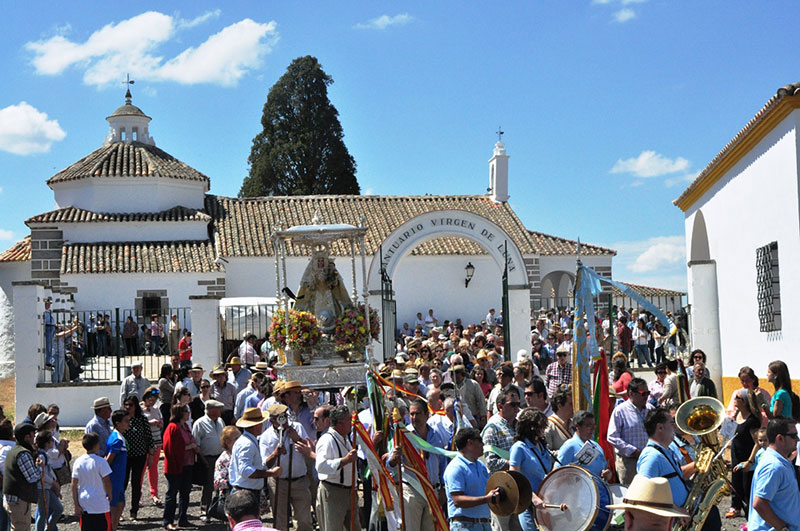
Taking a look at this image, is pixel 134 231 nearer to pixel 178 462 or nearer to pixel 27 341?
pixel 27 341

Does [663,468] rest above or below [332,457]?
above

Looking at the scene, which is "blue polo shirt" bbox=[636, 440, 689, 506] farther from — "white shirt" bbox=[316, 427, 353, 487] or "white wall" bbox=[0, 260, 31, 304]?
"white wall" bbox=[0, 260, 31, 304]

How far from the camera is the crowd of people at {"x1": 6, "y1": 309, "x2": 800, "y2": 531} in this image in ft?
23.4

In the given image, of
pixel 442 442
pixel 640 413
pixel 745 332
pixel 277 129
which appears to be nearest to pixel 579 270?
pixel 640 413

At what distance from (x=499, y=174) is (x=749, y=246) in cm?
2067

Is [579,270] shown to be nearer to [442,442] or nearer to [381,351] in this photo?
[442,442]

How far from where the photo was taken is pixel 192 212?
3459cm

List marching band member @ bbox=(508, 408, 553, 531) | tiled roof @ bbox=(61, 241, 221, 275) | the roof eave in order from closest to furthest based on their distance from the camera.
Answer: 1. marching band member @ bbox=(508, 408, 553, 531)
2. the roof eave
3. tiled roof @ bbox=(61, 241, 221, 275)

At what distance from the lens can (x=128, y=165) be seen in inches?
1378

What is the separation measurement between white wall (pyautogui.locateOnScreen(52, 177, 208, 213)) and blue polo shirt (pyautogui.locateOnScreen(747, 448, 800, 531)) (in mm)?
29610

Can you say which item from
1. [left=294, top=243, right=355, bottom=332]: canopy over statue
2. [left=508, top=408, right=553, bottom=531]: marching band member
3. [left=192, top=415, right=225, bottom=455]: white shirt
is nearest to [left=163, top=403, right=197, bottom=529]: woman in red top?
[left=192, top=415, right=225, bottom=455]: white shirt

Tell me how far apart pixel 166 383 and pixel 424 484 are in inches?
331

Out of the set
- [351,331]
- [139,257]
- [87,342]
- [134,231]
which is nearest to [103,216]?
[134,231]

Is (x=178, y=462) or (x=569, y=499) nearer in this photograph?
(x=569, y=499)
